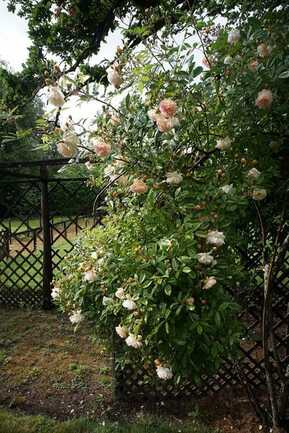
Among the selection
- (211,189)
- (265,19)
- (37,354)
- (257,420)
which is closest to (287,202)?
(211,189)

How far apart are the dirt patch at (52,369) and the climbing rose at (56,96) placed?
1625mm

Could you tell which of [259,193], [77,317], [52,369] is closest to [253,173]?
[259,193]

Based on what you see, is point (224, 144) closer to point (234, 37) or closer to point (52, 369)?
point (234, 37)

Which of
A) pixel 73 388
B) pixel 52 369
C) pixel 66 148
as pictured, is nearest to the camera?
pixel 66 148

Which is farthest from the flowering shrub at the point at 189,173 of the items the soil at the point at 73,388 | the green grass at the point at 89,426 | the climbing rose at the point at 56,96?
the soil at the point at 73,388

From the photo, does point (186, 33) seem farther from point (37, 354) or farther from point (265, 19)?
point (37, 354)

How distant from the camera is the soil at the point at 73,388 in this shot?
97.1 inches

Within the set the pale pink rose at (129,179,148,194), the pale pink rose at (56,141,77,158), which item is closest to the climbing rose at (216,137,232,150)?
the pale pink rose at (129,179,148,194)

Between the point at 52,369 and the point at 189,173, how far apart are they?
7.59 feet

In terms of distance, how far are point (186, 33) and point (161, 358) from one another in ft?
4.81

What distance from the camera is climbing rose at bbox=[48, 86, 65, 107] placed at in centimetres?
150

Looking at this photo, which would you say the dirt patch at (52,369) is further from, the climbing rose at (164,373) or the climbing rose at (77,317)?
the climbing rose at (164,373)

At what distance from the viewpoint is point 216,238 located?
4.67ft

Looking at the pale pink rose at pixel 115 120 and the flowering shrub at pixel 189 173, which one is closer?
the flowering shrub at pixel 189 173
